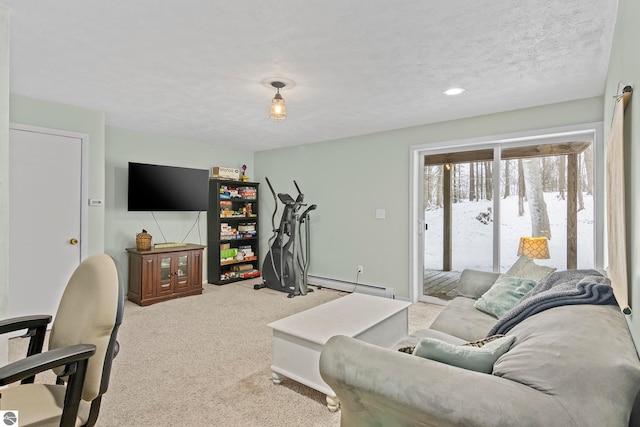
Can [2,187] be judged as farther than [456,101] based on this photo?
No

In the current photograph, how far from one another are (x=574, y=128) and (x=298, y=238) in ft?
12.2

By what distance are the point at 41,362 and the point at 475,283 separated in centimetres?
304

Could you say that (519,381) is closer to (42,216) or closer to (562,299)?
(562,299)

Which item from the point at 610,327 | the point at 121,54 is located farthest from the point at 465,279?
the point at 121,54

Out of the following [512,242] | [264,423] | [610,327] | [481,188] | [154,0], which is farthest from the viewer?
[481,188]

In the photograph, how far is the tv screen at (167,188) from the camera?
4.30m

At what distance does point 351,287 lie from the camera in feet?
16.0

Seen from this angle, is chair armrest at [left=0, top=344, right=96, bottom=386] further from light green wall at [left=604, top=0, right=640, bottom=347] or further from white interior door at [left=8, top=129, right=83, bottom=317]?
white interior door at [left=8, top=129, right=83, bottom=317]

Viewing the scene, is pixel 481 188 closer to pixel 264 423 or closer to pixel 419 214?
pixel 419 214

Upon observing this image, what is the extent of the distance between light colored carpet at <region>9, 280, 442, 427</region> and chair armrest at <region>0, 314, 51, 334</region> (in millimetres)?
787

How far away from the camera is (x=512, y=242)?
12.2 feet

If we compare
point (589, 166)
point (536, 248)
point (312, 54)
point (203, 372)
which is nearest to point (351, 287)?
point (536, 248)

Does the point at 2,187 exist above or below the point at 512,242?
above

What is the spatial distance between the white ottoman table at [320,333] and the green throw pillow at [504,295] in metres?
0.62
